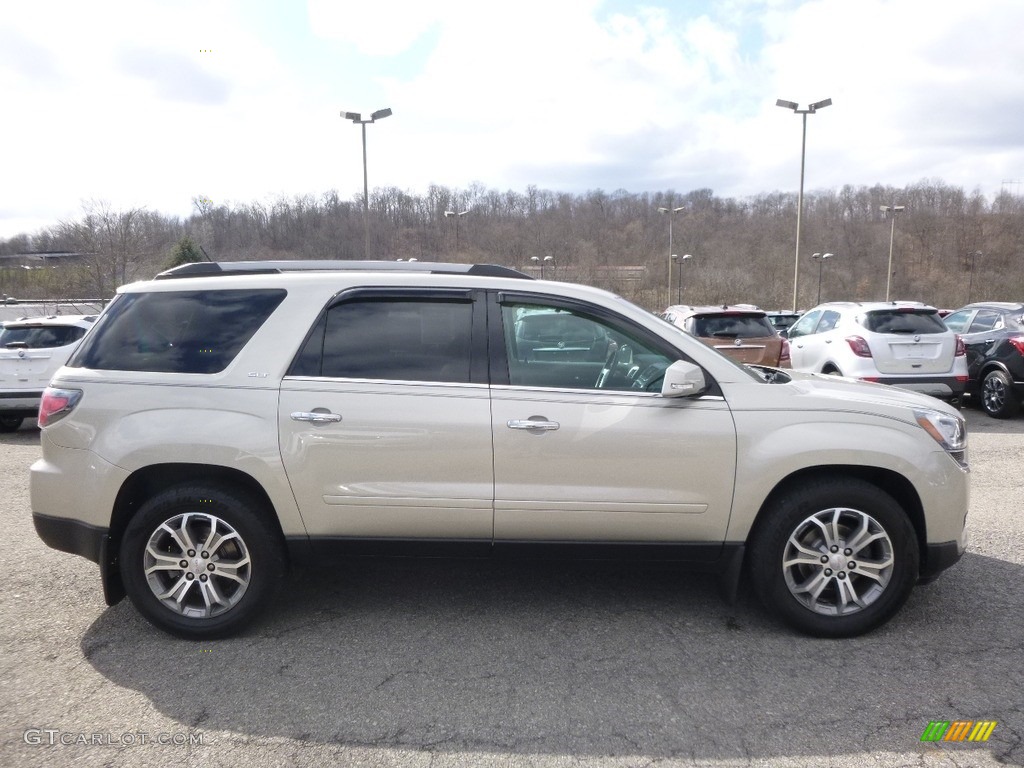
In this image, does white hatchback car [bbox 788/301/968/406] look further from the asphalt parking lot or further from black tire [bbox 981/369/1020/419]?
the asphalt parking lot

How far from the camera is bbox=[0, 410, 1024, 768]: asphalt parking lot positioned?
294 centimetres

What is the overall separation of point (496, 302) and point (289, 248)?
133ft

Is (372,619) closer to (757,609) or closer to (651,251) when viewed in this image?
(757,609)

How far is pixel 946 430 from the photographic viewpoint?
3.90m

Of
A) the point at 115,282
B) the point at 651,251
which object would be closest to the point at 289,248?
the point at 115,282

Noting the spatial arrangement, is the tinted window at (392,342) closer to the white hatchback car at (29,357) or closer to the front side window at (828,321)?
the white hatchback car at (29,357)

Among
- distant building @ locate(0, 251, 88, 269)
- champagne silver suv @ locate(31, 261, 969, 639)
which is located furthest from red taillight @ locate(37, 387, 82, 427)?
distant building @ locate(0, 251, 88, 269)

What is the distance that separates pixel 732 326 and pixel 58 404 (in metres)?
9.48

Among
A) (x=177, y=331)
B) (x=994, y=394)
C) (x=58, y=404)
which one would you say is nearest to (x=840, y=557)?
(x=177, y=331)

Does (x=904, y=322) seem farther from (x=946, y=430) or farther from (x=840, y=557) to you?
(x=840, y=557)

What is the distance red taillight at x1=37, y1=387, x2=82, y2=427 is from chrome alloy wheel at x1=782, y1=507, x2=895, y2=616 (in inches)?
144

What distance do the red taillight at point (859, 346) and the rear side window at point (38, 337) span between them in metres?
11.0

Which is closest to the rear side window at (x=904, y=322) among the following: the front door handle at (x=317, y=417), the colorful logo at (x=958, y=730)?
the colorful logo at (x=958, y=730)

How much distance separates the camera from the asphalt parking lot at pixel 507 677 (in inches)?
116
